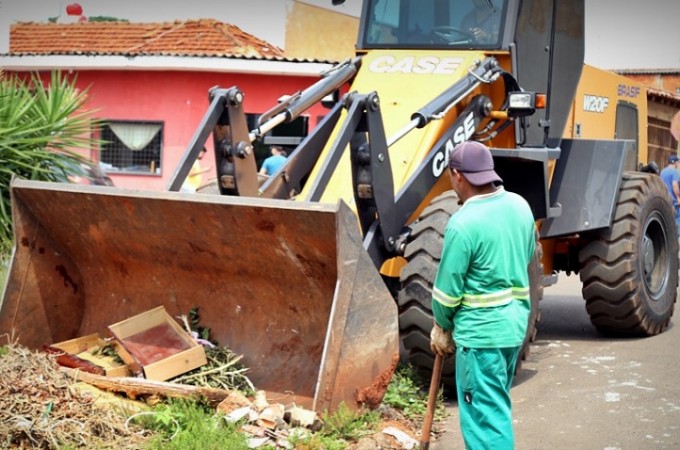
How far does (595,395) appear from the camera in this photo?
7441mm

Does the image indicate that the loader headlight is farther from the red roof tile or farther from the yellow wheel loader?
the red roof tile

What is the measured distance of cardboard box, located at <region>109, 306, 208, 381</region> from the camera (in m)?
6.50

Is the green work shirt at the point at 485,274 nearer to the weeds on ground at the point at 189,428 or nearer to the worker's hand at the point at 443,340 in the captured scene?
the worker's hand at the point at 443,340

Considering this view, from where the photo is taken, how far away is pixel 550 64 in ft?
29.8

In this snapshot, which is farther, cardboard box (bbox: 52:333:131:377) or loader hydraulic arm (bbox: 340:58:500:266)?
loader hydraulic arm (bbox: 340:58:500:266)

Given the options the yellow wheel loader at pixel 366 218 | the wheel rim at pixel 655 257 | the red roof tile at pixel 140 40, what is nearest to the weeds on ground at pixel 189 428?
the yellow wheel loader at pixel 366 218

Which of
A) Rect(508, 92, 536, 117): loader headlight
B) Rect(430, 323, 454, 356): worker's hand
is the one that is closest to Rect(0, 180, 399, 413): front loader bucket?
Rect(430, 323, 454, 356): worker's hand

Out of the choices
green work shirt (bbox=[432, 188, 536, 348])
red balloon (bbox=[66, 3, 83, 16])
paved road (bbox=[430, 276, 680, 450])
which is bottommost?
paved road (bbox=[430, 276, 680, 450])

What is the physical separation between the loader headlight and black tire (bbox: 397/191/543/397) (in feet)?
4.21

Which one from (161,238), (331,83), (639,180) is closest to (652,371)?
(639,180)

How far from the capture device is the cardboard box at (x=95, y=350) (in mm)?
6685

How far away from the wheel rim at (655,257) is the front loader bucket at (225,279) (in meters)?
4.10

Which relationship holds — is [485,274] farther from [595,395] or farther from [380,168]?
[595,395]

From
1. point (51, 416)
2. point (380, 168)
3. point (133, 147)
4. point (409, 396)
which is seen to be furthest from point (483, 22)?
point (133, 147)
